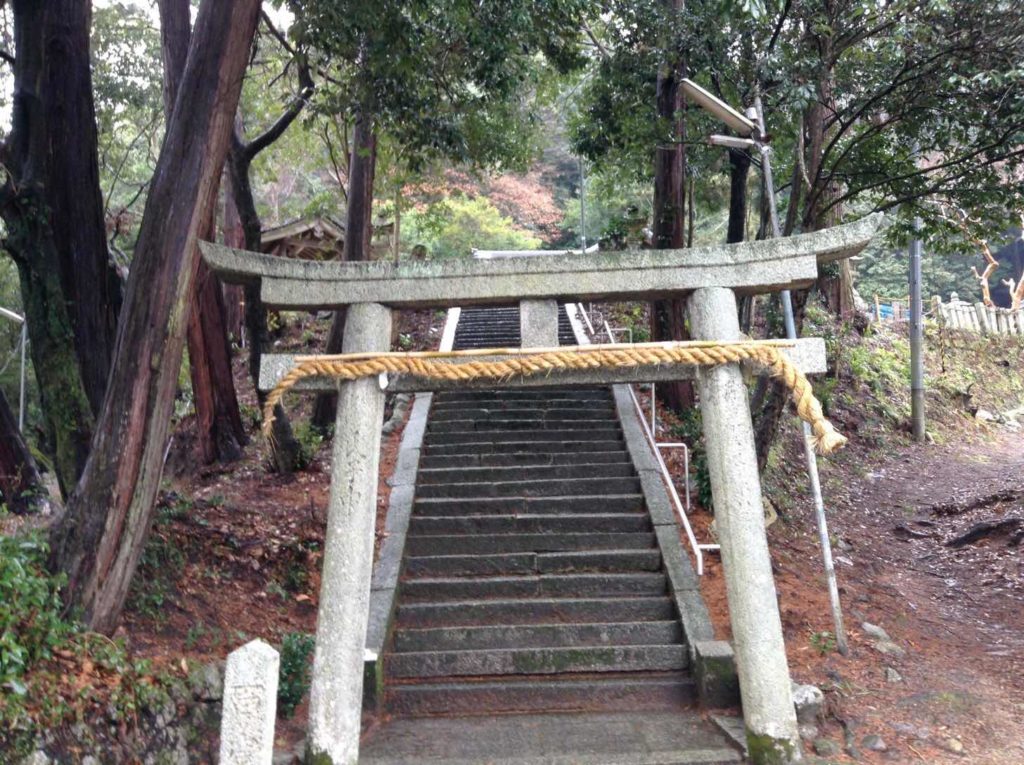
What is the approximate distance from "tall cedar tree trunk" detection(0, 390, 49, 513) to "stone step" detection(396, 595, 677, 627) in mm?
3551

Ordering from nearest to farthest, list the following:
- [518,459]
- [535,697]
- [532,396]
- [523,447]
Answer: [535,697], [518,459], [523,447], [532,396]

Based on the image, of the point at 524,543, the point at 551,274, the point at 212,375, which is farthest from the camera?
the point at 212,375

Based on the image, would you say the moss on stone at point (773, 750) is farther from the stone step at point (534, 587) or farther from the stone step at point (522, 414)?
the stone step at point (522, 414)

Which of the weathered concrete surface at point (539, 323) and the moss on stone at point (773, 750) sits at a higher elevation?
the weathered concrete surface at point (539, 323)

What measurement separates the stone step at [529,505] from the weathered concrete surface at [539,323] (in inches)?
153

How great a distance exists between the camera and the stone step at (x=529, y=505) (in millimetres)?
9273

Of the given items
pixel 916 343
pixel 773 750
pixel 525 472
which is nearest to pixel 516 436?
pixel 525 472

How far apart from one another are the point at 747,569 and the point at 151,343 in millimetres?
4199

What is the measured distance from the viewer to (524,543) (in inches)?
340

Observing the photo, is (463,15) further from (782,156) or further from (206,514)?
(782,156)

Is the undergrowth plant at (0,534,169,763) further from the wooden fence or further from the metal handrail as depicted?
the wooden fence

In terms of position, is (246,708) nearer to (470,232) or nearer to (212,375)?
(212,375)

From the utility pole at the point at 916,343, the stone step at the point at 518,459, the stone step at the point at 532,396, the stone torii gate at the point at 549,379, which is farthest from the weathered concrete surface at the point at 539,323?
the utility pole at the point at 916,343

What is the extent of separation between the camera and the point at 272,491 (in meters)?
10.4
